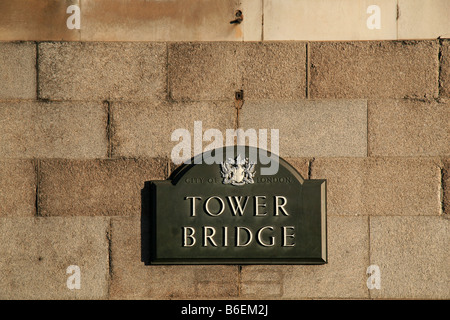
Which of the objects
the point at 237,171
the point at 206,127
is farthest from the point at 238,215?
the point at 206,127

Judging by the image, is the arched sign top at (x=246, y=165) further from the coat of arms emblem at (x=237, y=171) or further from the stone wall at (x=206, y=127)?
the stone wall at (x=206, y=127)

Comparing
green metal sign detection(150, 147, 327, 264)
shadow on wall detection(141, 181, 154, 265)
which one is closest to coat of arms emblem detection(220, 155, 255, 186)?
green metal sign detection(150, 147, 327, 264)

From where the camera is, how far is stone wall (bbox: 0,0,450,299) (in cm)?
675

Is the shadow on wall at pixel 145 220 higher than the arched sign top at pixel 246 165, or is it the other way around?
the arched sign top at pixel 246 165

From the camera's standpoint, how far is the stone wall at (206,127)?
6746 millimetres

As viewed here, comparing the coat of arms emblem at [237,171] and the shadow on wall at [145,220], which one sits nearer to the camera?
the coat of arms emblem at [237,171]

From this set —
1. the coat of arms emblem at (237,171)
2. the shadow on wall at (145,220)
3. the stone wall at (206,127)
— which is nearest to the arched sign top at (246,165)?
the coat of arms emblem at (237,171)

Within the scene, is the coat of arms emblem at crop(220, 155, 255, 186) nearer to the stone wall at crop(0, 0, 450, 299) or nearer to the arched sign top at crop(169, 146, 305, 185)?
the arched sign top at crop(169, 146, 305, 185)

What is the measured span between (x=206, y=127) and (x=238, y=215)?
1277 millimetres

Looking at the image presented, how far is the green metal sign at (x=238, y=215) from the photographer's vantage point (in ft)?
21.7

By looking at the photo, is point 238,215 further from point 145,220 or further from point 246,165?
point 145,220

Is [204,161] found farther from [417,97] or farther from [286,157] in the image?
[417,97]

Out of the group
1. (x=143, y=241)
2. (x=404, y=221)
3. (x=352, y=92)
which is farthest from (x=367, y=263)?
(x=143, y=241)

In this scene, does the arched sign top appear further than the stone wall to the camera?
No
